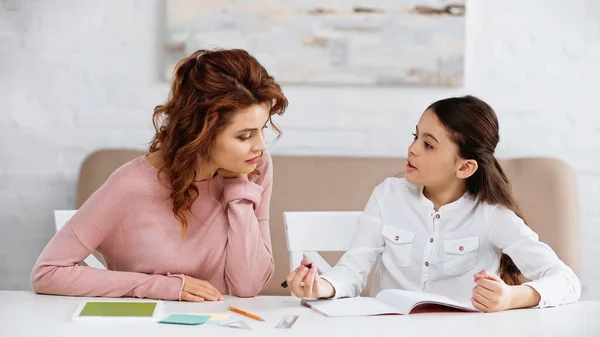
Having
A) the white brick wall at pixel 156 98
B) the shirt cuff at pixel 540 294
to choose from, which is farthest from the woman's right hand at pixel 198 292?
the white brick wall at pixel 156 98

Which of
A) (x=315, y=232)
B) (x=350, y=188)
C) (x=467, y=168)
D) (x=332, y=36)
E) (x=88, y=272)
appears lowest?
(x=350, y=188)

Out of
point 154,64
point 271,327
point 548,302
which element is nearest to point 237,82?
point 271,327

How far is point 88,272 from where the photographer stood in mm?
1597

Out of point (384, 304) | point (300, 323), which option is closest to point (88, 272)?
point (300, 323)

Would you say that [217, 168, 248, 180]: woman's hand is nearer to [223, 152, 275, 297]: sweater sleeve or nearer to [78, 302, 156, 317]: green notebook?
[223, 152, 275, 297]: sweater sleeve

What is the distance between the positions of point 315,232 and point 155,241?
50 cm

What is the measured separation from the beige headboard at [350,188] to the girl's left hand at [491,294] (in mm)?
1306

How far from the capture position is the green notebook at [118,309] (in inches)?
54.5

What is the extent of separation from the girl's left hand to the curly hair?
0.57 meters

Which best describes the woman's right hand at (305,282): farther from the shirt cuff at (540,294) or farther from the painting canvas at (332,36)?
the painting canvas at (332,36)

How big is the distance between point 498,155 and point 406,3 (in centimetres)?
66

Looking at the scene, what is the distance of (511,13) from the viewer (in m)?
2.97

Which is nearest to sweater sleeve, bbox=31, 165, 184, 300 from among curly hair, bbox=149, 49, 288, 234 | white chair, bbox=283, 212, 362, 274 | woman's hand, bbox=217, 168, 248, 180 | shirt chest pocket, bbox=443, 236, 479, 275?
curly hair, bbox=149, 49, 288, 234

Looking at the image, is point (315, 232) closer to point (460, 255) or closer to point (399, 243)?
point (399, 243)
